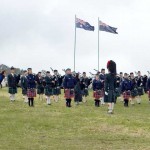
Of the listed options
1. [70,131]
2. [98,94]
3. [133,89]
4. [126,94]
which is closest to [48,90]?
[98,94]

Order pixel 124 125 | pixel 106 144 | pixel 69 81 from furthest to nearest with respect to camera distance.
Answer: pixel 69 81, pixel 124 125, pixel 106 144

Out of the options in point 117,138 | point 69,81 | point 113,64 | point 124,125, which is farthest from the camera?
point 69,81

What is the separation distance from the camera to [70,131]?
58.2ft

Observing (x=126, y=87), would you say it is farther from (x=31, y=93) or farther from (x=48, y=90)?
(x=31, y=93)

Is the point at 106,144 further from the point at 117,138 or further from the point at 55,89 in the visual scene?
the point at 55,89

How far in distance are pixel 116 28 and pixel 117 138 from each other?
109 ft

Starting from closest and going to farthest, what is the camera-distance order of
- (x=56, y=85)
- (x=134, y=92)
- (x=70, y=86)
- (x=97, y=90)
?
1. (x=70, y=86)
2. (x=97, y=90)
3. (x=56, y=85)
4. (x=134, y=92)

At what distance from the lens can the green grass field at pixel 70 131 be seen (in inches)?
594

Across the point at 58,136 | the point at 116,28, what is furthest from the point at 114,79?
the point at 116,28

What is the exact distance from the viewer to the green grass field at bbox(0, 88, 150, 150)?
49.5 feet

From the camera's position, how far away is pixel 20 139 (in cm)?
1614

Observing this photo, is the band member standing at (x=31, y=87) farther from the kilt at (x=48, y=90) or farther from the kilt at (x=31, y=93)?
the kilt at (x=48, y=90)

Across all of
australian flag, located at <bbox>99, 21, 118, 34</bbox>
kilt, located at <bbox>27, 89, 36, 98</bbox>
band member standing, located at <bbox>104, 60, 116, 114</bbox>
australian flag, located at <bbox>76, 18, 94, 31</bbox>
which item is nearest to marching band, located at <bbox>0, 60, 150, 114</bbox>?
kilt, located at <bbox>27, 89, 36, 98</bbox>

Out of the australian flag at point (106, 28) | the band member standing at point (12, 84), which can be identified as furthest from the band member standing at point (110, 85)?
the australian flag at point (106, 28)
